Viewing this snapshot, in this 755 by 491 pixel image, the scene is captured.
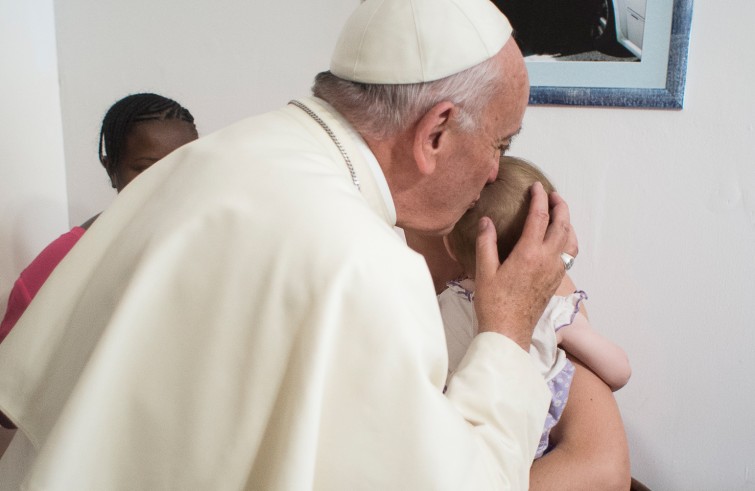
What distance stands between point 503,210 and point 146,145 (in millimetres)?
1091

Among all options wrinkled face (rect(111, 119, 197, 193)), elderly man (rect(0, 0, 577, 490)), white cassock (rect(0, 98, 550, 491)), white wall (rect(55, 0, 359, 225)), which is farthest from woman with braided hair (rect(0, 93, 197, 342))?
white cassock (rect(0, 98, 550, 491))

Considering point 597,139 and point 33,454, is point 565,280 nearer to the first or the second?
point 597,139

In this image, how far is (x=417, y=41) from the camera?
1040 millimetres

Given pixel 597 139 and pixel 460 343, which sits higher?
pixel 597 139

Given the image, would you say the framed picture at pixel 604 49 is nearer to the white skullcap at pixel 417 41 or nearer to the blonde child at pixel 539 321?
the blonde child at pixel 539 321

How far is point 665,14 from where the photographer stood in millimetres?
1695

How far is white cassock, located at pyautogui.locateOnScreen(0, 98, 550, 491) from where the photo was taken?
78 cm

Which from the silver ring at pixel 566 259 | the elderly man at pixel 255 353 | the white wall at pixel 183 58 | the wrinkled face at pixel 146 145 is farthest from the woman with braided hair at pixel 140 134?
the silver ring at pixel 566 259

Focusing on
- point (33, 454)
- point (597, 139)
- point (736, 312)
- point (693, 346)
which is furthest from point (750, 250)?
point (33, 454)

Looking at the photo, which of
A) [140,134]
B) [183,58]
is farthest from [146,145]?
[183,58]

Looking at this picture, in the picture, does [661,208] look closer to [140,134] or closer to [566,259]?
[566,259]

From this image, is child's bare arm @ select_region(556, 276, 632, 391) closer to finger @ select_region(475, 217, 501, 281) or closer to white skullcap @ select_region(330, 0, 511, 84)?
finger @ select_region(475, 217, 501, 281)

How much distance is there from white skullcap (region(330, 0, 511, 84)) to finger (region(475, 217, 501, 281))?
1.18 feet

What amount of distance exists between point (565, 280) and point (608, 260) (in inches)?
16.7
